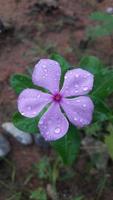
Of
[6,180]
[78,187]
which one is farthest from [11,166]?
[78,187]

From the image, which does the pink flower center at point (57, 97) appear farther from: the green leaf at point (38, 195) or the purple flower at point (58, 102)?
the green leaf at point (38, 195)

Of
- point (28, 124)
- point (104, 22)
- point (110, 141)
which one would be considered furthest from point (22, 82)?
point (104, 22)

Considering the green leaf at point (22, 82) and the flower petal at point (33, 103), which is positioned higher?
the flower petal at point (33, 103)

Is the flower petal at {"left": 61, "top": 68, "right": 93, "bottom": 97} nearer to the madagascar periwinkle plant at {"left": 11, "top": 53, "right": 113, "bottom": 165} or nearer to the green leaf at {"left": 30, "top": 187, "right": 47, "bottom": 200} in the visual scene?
the madagascar periwinkle plant at {"left": 11, "top": 53, "right": 113, "bottom": 165}

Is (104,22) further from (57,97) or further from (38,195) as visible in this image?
(57,97)

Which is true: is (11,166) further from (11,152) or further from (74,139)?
(74,139)

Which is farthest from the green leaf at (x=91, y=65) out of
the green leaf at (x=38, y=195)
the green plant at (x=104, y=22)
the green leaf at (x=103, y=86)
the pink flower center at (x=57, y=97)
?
the green leaf at (x=38, y=195)
